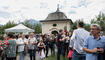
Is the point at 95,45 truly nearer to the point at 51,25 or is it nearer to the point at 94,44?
the point at 94,44

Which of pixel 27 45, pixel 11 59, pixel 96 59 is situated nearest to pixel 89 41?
pixel 96 59

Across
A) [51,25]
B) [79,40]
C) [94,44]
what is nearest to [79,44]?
[79,40]

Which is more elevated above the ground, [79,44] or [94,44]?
[94,44]

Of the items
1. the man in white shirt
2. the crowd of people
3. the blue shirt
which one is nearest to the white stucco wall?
the crowd of people

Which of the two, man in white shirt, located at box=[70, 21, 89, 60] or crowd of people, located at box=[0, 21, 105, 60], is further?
man in white shirt, located at box=[70, 21, 89, 60]

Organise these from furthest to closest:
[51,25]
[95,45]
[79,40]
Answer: [51,25]
[79,40]
[95,45]

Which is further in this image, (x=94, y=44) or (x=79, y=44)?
(x=79, y=44)

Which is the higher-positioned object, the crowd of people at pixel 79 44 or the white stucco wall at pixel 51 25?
the crowd of people at pixel 79 44

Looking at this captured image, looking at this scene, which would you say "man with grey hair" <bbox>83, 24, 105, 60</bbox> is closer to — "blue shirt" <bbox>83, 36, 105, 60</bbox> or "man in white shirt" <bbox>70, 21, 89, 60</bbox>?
"blue shirt" <bbox>83, 36, 105, 60</bbox>

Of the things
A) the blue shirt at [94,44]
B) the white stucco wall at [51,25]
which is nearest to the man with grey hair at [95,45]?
the blue shirt at [94,44]

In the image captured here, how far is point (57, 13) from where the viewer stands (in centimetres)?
3994

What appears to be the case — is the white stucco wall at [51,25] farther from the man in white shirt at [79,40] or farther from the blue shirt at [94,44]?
the blue shirt at [94,44]

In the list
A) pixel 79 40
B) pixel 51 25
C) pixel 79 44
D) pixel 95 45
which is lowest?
pixel 51 25

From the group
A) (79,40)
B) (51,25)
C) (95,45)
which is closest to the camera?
(95,45)
